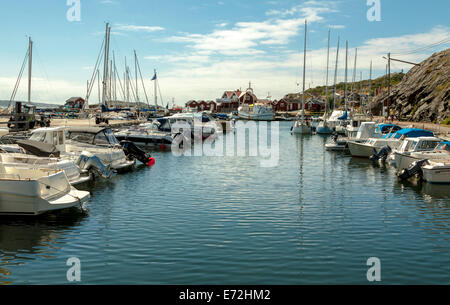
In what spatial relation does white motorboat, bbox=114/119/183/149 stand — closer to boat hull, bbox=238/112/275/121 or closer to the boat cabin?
the boat cabin

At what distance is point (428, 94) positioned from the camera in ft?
262

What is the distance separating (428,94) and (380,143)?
45870 mm

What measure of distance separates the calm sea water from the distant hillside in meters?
49.1

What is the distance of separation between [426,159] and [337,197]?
8.60 meters

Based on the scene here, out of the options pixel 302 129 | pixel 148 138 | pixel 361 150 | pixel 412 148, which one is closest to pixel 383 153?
pixel 361 150

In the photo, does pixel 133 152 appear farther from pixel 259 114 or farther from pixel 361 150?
pixel 259 114

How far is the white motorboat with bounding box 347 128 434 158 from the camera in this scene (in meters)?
38.9

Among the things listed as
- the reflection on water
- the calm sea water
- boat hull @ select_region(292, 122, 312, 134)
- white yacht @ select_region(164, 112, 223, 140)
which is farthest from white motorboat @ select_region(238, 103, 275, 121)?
the reflection on water

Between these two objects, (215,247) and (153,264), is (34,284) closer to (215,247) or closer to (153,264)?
(153,264)

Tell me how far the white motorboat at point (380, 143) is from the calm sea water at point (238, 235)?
12.5 m

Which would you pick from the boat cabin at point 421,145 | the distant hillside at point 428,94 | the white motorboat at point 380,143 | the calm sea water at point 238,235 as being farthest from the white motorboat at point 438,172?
the distant hillside at point 428,94

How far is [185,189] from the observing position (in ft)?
85.7
